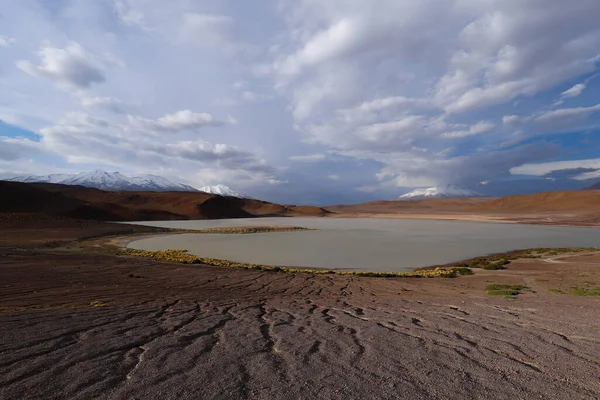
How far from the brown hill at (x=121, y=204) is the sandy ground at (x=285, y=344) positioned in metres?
86.1

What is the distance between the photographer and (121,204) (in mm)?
115812

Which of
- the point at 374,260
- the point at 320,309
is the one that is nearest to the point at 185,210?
the point at 374,260

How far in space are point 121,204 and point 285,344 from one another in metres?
125

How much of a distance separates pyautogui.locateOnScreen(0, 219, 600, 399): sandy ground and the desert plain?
1.1 inches

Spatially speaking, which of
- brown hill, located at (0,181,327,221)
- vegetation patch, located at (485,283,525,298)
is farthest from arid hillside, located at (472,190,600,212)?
vegetation patch, located at (485,283,525,298)

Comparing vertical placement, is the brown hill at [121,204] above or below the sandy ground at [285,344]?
above

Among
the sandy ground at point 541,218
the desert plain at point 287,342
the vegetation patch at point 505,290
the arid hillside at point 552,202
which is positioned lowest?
the vegetation patch at point 505,290

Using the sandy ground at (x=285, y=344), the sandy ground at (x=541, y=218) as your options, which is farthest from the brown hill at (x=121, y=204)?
the sandy ground at (x=285, y=344)

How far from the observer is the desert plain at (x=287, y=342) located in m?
4.39

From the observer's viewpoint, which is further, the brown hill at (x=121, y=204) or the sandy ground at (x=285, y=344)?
the brown hill at (x=121, y=204)

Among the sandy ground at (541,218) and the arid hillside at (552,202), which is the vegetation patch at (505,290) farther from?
the arid hillside at (552,202)

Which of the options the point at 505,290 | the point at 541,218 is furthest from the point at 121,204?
the point at 541,218

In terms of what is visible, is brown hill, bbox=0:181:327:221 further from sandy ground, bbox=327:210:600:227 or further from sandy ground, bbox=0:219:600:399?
sandy ground, bbox=0:219:600:399

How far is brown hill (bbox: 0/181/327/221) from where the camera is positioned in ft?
274
